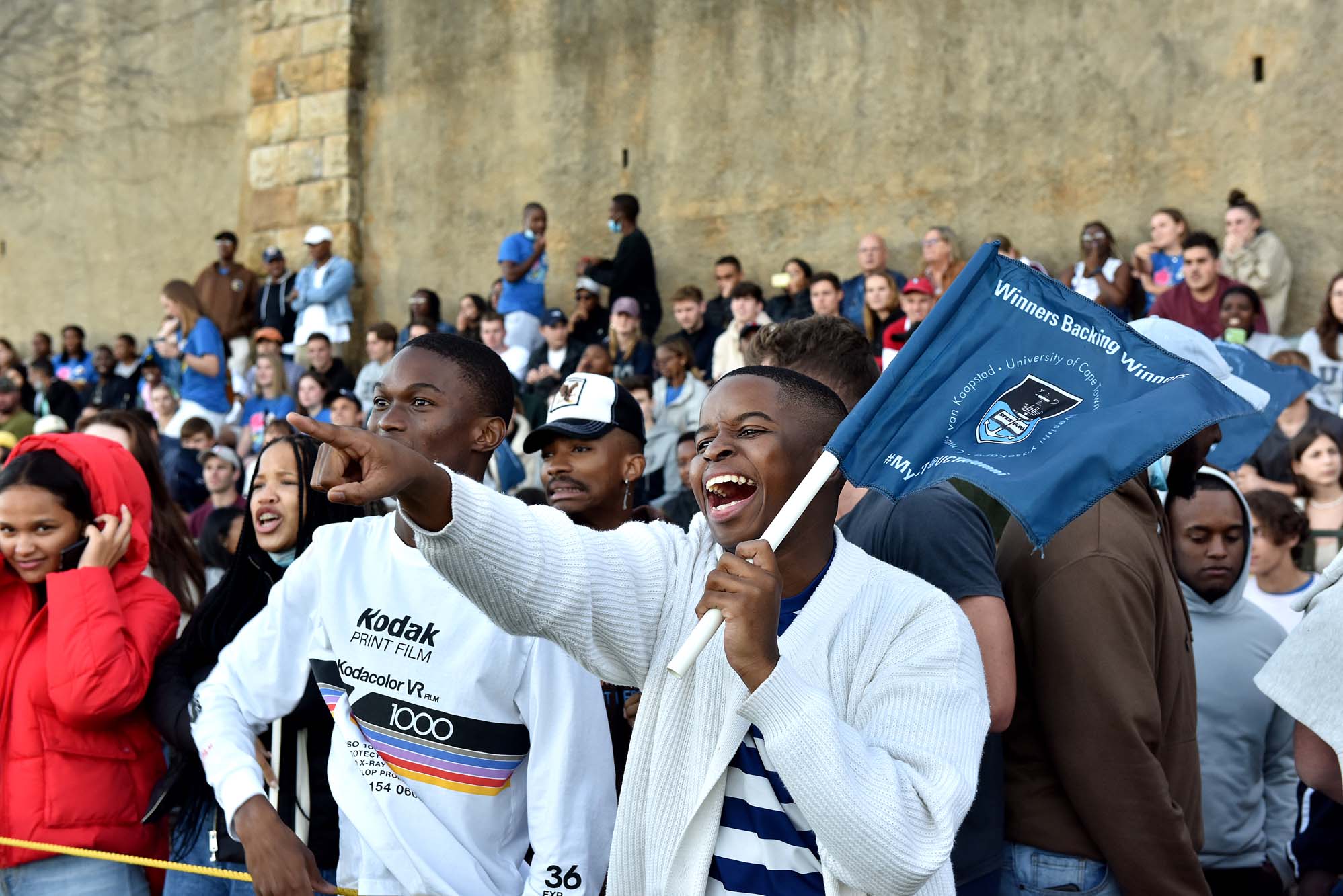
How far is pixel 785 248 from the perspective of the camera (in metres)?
12.3

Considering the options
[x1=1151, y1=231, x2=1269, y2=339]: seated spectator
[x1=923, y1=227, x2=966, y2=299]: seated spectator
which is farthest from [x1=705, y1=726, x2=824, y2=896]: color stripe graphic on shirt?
[x1=923, y1=227, x2=966, y2=299]: seated spectator

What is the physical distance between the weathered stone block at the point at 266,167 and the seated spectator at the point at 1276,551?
1272cm

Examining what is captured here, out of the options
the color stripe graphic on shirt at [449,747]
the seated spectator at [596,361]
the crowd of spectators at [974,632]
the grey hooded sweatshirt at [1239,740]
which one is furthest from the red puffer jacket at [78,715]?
the seated spectator at [596,361]

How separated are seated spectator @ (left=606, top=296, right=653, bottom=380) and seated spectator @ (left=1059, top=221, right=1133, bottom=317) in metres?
3.17

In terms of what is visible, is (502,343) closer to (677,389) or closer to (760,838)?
(677,389)

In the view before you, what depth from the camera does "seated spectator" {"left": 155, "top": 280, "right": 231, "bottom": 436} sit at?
540 inches

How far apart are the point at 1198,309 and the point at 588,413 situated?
643 cm

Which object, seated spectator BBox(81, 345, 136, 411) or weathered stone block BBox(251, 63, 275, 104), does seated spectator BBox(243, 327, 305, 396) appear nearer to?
seated spectator BBox(81, 345, 136, 411)

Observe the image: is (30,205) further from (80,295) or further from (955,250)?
(955,250)

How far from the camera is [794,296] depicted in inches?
428

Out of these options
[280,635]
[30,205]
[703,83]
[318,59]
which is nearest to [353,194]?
[318,59]

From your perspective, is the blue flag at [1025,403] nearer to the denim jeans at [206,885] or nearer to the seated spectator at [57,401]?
the denim jeans at [206,885]

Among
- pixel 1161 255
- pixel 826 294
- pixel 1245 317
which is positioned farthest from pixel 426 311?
pixel 1245 317

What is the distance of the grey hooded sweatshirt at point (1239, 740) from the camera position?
3654 mm
